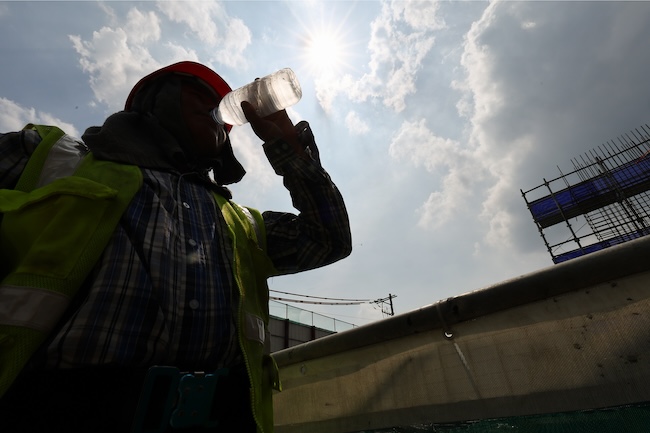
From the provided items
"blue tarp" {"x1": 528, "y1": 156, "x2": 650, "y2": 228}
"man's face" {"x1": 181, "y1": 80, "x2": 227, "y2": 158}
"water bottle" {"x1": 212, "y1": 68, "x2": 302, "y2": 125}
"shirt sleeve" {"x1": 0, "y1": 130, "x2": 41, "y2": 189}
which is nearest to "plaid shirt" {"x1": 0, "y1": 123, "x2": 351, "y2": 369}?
"shirt sleeve" {"x1": 0, "y1": 130, "x2": 41, "y2": 189}

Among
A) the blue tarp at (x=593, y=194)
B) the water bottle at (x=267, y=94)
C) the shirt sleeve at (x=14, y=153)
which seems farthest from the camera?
the blue tarp at (x=593, y=194)

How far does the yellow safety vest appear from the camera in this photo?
921mm

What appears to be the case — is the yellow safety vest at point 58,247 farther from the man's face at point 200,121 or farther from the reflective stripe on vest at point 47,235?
the man's face at point 200,121

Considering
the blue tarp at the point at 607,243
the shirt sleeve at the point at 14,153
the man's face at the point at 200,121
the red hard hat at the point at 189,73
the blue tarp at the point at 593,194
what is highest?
the blue tarp at the point at 593,194

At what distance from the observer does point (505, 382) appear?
1.88m

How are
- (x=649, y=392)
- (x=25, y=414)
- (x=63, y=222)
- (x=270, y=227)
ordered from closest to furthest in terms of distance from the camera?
(x=25, y=414) → (x=63, y=222) → (x=649, y=392) → (x=270, y=227)

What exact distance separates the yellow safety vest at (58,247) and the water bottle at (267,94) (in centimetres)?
110

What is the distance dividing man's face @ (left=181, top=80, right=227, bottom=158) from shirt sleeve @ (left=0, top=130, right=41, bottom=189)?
76cm

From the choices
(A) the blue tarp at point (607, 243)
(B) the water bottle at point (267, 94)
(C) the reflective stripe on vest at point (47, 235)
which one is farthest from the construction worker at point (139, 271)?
(A) the blue tarp at point (607, 243)

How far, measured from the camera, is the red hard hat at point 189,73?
2.17 m

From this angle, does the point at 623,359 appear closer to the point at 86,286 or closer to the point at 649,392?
the point at 649,392

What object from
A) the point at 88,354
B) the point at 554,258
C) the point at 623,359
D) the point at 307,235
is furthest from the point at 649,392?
the point at 554,258

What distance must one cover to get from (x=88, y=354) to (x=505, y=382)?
2057mm

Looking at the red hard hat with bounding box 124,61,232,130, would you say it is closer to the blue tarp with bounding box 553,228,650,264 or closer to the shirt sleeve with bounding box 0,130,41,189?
the shirt sleeve with bounding box 0,130,41,189
